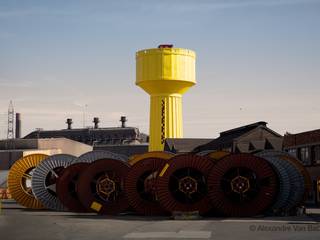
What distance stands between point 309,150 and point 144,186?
54.9 feet

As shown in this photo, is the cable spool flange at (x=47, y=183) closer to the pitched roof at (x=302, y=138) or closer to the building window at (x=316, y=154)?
the building window at (x=316, y=154)

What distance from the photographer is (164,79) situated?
54.4 m

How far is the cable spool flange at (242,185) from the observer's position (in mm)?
27266

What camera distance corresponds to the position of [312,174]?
4172 centimetres

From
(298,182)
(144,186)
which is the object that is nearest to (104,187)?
(144,186)

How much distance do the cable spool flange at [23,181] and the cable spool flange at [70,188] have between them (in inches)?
129

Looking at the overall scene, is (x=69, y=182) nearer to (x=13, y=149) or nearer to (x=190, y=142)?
(x=190, y=142)

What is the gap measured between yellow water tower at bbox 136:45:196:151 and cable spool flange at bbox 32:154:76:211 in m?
21.0

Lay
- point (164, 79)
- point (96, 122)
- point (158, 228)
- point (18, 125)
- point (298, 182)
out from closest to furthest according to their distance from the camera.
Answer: point (158, 228), point (298, 182), point (164, 79), point (18, 125), point (96, 122)

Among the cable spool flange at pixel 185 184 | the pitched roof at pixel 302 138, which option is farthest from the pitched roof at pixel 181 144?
the cable spool flange at pixel 185 184

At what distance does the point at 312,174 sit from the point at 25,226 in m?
24.2

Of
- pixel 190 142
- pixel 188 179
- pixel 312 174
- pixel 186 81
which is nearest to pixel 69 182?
pixel 188 179

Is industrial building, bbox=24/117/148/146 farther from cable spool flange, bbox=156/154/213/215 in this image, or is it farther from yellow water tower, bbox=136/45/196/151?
cable spool flange, bbox=156/154/213/215
